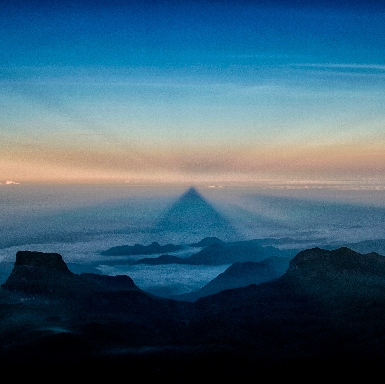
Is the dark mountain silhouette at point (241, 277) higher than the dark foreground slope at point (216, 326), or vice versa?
the dark foreground slope at point (216, 326)

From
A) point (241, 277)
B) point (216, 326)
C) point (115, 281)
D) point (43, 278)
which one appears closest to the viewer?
point (216, 326)

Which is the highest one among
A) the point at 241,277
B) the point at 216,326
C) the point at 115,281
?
the point at 115,281

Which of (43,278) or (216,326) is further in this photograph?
(43,278)

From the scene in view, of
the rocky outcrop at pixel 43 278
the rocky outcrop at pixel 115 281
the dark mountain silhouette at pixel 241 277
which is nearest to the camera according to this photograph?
the rocky outcrop at pixel 43 278

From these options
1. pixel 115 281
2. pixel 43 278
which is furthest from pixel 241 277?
pixel 43 278

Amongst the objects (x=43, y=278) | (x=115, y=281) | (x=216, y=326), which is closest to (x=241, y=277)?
(x=115, y=281)

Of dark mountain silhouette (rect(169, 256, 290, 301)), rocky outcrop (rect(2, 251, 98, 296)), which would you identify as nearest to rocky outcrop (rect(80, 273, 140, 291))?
rocky outcrop (rect(2, 251, 98, 296))

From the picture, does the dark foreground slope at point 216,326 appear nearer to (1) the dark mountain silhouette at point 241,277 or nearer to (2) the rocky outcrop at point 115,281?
(2) the rocky outcrop at point 115,281

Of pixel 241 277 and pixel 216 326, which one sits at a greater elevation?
pixel 216 326

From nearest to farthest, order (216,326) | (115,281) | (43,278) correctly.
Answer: (216,326) → (43,278) → (115,281)

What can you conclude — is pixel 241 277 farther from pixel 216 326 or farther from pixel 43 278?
pixel 216 326

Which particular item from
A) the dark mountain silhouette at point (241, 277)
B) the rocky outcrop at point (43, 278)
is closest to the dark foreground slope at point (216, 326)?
the rocky outcrop at point (43, 278)
